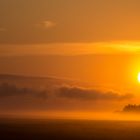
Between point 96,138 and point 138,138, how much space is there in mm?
7527

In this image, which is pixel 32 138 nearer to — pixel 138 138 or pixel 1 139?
pixel 1 139

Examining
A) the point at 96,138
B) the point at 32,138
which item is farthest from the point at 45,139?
the point at 96,138

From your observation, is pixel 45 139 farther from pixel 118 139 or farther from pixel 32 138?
pixel 118 139

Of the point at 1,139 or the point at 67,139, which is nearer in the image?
the point at 1,139

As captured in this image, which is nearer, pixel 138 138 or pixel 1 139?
pixel 1 139

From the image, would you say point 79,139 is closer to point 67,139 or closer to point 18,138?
point 67,139

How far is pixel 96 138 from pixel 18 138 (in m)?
15.4

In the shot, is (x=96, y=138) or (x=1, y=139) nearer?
(x=1, y=139)

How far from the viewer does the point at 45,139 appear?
118750 millimetres

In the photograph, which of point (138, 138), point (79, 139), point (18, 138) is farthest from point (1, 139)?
point (138, 138)

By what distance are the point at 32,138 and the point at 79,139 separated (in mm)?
8176

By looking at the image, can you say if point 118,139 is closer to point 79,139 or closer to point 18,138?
point 79,139

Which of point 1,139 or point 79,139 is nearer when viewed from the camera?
point 1,139

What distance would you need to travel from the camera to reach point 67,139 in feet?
396
